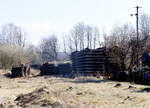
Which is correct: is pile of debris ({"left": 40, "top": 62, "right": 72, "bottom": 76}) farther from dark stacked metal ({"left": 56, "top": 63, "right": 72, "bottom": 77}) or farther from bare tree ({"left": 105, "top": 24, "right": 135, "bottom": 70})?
bare tree ({"left": 105, "top": 24, "right": 135, "bottom": 70})

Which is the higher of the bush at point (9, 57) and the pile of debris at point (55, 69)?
the bush at point (9, 57)

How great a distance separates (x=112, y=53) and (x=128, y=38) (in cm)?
441

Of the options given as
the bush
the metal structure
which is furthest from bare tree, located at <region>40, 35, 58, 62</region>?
the metal structure

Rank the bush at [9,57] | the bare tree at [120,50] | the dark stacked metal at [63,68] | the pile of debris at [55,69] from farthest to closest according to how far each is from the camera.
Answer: the bush at [9,57]
the dark stacked metal at [63,68]
the pile of debris at [55,69]
the bare tree at [120,50]

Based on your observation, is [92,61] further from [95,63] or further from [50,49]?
[50,49]

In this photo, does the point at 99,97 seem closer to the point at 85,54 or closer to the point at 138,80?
the point at 138,80

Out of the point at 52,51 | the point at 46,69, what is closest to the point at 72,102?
the point at 46,69

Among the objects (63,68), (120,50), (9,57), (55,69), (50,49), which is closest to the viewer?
(120,50)

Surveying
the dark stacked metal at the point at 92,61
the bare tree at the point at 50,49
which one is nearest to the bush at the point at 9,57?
the dark stacked metal at the point at 92,61

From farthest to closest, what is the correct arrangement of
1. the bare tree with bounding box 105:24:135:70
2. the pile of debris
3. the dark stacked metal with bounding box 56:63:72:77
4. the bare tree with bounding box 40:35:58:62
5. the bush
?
the bare tree with bounding box 40:35:58:62
the bush
the dark stacked metal with bounding box 56:63:72:77
the pile of debris
the bare tree with bounding box 105:24:135:70

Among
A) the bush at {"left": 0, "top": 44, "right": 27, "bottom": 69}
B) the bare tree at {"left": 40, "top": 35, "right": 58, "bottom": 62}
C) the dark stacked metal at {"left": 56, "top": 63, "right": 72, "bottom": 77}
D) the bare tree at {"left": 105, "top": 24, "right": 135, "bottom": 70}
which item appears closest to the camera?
the bare tree at {"left": 105, "top": 24, "right": 135, "bottom": 70}

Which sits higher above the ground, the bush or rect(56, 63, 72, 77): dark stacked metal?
the bush

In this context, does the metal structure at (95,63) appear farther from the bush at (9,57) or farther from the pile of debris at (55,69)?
the bush at (9,57)

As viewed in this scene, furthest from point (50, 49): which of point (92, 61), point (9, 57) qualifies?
point (92, 61)
